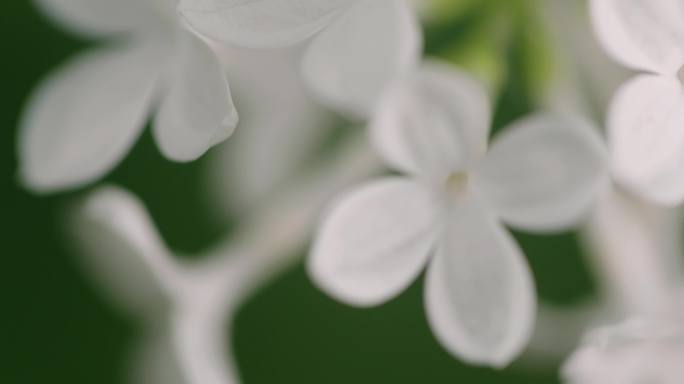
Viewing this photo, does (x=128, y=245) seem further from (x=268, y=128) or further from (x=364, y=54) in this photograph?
(x=268, y=128)

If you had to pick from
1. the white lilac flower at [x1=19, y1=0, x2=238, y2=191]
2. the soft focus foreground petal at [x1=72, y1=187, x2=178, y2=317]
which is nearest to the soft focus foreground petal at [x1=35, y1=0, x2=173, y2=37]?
the white lilac flower at [x1=19, y1=0, x2=238, y2=191]

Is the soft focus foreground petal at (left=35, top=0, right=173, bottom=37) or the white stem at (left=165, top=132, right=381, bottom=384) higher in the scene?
the soft focus foreground petal at (left=35, top=0, right=173, bottom=37)

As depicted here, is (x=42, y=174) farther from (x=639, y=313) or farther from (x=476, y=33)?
(x=639, y=313)

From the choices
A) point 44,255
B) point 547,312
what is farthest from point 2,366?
point 547,312

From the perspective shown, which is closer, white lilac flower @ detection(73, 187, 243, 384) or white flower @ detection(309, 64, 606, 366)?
white flower @ detection(309, 64, 606, 366)

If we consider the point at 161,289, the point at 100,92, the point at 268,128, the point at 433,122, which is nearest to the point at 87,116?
the point at 100,92

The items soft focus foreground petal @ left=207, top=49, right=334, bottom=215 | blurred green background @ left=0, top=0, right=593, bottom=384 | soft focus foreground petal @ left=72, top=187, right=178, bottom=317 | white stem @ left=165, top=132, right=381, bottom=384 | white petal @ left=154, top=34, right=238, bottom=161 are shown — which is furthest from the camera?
blurred green background @ left=0, top=0, right=593, bottom=384

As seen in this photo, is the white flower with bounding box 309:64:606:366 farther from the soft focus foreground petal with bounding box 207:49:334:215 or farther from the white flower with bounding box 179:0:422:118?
the soft focus foreground petal with bounding box 207:49:334:215
